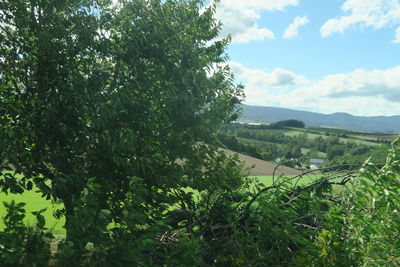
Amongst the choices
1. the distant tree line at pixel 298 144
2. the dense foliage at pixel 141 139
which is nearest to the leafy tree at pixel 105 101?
the dense foliage at pixel 141 139

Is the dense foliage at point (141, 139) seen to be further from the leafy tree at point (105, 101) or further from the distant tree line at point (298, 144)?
the distant tree line at point (298, 144)

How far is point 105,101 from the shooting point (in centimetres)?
617

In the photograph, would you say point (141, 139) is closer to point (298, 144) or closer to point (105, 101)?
point (105, 101)

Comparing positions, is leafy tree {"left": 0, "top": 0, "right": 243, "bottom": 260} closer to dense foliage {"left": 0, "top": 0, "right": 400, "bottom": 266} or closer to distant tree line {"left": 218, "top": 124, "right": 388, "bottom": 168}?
dense foliage {"left": 0, "top": 0, "right": 400, "bottom": 266}

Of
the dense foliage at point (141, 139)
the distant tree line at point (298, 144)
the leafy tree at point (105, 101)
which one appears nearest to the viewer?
the dense foliage at point (141, 139)

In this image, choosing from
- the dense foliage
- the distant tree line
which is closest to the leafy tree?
the dense foliage

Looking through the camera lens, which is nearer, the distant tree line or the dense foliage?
the dense foliage

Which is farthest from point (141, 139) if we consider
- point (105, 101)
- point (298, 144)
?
point (298, 144)

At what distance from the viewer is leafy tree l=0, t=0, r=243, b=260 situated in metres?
5.94

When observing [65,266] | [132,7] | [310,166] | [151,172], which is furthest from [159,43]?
[65,266]

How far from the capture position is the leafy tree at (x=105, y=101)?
5938 millimetres

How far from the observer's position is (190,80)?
22.7 feet

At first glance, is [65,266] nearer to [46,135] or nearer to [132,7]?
[46,135]

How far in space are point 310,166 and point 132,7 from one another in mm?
4390
